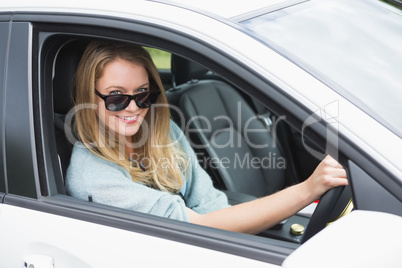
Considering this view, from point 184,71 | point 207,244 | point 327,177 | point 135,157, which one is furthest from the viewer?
point 184,71

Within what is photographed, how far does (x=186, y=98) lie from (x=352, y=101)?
1700 mm

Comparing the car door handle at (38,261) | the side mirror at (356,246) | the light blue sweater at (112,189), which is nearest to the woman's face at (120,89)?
the light blue sweater at (112,189)

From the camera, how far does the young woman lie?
1.67m

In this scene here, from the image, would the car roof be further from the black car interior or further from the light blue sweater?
the black car interior

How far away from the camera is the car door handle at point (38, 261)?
1.42 metres

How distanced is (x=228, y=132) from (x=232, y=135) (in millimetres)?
27

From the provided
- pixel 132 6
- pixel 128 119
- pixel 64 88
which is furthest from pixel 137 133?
pixel 132 6

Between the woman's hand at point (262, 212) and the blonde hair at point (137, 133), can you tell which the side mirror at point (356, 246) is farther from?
the blonde hair at point (137, 133)

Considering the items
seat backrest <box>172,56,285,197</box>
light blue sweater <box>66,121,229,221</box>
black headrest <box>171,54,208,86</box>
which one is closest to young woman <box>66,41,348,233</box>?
light blue sweater <box>66,121,229,221</box>

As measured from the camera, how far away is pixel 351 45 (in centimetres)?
166

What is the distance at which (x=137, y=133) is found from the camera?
2045 millimetres

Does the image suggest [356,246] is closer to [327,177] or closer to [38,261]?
[327,177]

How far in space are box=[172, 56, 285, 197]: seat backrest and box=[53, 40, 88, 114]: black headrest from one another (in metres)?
1.06

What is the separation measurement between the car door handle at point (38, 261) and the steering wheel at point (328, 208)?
66 cm
